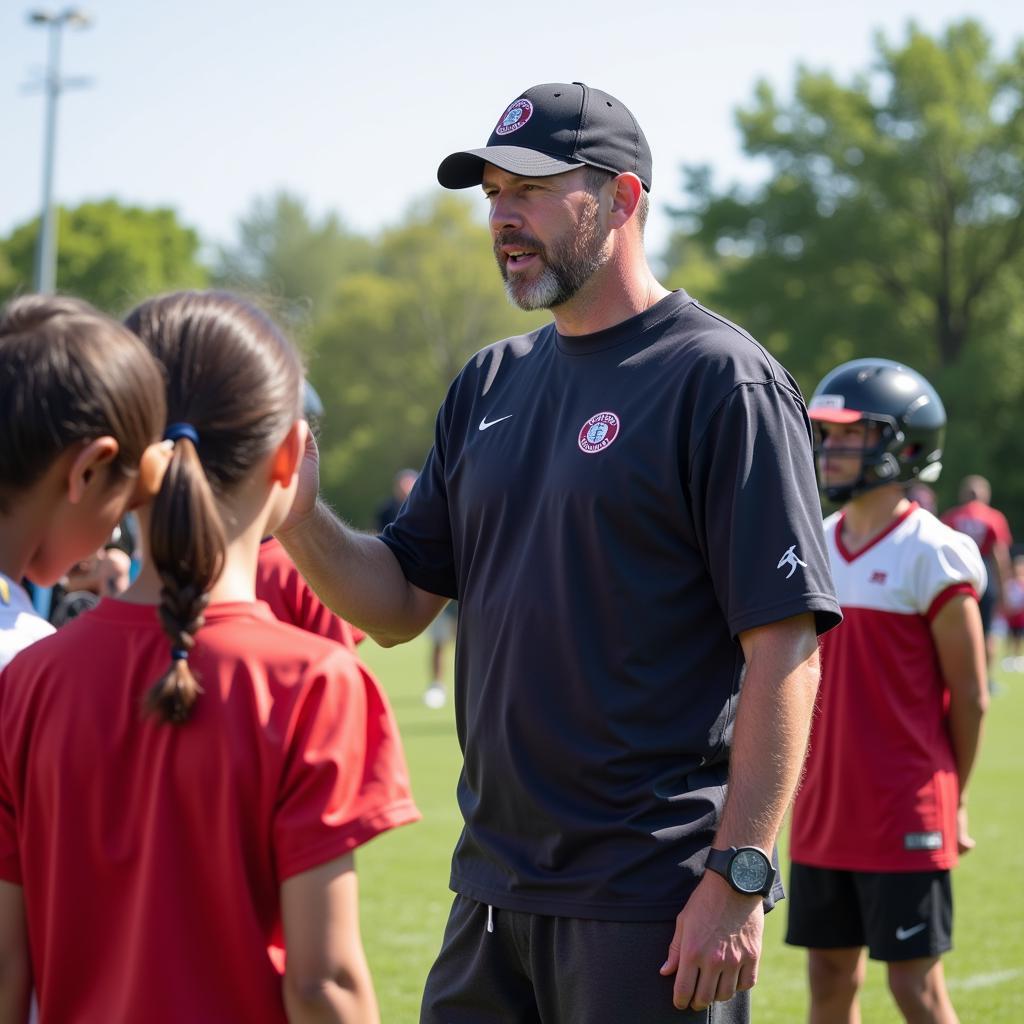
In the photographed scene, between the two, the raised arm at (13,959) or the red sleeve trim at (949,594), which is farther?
the red sleeve trim at (949,594)

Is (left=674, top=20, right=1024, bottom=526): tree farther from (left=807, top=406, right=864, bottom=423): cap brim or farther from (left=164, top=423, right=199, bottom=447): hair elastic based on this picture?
(left=164, top=423, right=199, bottom=447): hair elastic

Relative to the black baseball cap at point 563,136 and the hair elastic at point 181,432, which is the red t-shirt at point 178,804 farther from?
the black baseball cap at point 563,136

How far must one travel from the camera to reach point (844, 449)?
574cm

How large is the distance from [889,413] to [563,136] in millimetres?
2804

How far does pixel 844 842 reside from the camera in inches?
206

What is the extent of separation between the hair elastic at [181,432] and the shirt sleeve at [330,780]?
40cm

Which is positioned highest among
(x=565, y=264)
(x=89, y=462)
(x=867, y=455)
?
(x=565, y=264)

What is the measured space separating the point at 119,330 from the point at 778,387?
4.87ft

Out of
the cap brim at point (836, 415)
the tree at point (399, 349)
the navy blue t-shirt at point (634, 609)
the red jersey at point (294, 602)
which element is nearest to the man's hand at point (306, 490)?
the navy blue t-shirt at point (634, 609)

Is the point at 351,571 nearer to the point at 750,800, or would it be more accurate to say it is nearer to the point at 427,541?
the point at 427,541

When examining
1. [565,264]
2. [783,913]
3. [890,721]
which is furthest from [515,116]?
[783,913]

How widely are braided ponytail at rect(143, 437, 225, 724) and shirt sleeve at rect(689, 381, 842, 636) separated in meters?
1.22

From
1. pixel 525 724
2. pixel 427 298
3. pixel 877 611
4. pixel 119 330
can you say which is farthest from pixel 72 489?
pixel 427 298

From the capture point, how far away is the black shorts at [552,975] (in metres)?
3.06
